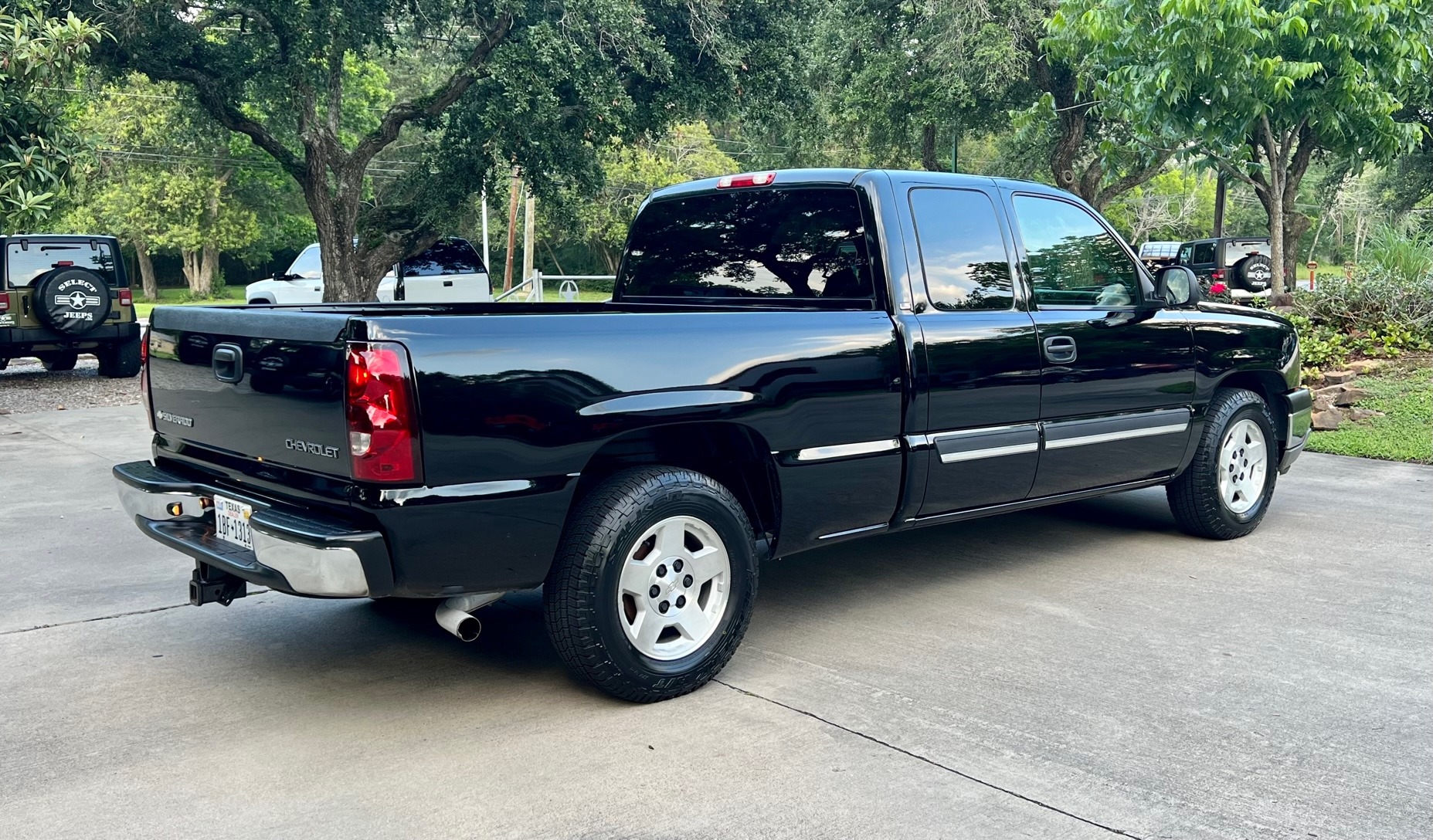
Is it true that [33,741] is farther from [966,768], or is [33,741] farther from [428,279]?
[428,279]

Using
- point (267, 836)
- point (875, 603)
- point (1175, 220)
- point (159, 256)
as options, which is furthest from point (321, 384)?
point (1175, 220)

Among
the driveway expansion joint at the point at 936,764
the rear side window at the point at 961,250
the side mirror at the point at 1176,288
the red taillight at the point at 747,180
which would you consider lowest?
the driveway expansion joint at the point at 936,764

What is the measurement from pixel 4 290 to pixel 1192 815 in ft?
47.3

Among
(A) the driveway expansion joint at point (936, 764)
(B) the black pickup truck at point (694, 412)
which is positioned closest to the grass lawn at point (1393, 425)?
(B) the black pickup truck at point (694, 412)

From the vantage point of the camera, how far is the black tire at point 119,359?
15.3 meters

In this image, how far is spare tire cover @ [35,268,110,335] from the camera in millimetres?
13992

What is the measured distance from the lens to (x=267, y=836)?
3.22 metres

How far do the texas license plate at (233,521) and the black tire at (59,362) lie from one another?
43.1ft

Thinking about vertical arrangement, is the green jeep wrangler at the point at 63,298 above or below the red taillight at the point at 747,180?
below

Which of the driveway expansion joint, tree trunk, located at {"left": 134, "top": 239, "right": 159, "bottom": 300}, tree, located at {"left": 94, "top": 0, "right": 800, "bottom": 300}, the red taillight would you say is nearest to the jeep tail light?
the driveway expansion joint

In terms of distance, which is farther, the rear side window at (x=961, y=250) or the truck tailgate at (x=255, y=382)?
the rear side window at (x=961, y=250)

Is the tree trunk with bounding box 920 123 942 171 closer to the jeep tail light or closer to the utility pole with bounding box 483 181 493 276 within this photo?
the utility pole with bounding box 483 181 493 276

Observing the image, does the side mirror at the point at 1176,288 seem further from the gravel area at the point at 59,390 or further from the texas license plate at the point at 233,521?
the gravel area at the point at 59,390

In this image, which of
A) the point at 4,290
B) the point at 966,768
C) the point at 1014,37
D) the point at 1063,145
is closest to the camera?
the point at 966,768
